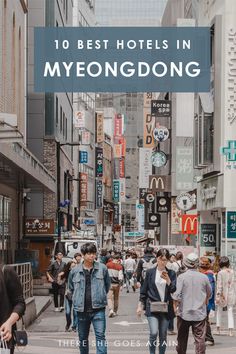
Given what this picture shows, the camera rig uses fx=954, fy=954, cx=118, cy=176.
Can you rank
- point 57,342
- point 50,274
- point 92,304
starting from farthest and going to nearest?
point 50,274, point 57,342, point 92,304

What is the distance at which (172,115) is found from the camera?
252 ft

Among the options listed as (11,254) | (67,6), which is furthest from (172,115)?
(11,254)

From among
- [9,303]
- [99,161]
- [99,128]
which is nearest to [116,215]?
[99,128]

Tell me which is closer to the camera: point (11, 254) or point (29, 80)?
point (11, 254)

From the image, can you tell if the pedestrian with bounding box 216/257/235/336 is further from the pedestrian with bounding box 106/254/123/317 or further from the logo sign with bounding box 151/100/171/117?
the logo sign with bounding box 151/100/171/117

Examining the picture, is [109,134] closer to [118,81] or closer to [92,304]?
[118,81]

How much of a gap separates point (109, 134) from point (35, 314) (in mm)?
149418

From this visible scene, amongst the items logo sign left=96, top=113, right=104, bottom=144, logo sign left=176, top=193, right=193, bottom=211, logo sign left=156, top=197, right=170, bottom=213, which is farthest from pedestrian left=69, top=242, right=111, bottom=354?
logo sign left=96, top=113, right=104, bottom=144

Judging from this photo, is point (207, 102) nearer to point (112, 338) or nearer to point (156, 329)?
point (112, 338)

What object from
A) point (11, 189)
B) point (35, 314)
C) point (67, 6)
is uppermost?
point (67, 6)

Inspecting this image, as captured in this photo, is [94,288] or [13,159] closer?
[94,288]

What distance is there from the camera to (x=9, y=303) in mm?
7879

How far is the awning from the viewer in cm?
3926

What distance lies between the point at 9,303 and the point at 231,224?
2587 centimetres
